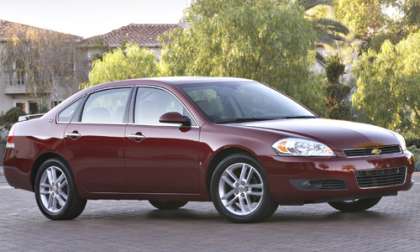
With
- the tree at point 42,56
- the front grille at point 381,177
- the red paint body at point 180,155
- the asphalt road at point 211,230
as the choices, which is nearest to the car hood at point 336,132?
the red paint body at point 180,155

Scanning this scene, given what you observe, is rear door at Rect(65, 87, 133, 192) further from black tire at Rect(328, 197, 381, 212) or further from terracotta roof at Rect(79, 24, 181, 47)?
terracotta roof at Rect(79, 24, 181, 47)

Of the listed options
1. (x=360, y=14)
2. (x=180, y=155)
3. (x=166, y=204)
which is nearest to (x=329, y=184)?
(x=180, y=155)

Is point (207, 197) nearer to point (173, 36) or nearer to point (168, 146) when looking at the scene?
point (168, 146)

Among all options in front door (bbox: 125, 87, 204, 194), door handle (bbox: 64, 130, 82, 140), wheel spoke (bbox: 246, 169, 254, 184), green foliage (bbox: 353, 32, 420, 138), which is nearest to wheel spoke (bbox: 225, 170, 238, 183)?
wheel spoke (bbox: 246, 169, 254, 184)

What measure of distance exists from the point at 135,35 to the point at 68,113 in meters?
78.2

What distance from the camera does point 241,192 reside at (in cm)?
1042

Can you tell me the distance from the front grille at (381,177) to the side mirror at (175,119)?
6.20 ft

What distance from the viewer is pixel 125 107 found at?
11641mm

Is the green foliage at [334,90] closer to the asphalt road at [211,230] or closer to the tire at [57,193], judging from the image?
the asphalt road at [211,230]

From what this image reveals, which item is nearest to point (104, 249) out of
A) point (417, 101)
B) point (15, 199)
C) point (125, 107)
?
point (125, 107)

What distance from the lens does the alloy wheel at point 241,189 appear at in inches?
408

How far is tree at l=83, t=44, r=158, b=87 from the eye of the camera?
2564 inches

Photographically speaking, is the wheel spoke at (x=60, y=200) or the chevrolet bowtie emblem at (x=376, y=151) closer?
the chevrolet bowtie emblem at (x=376, y=151)

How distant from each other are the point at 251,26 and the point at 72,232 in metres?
30.8
